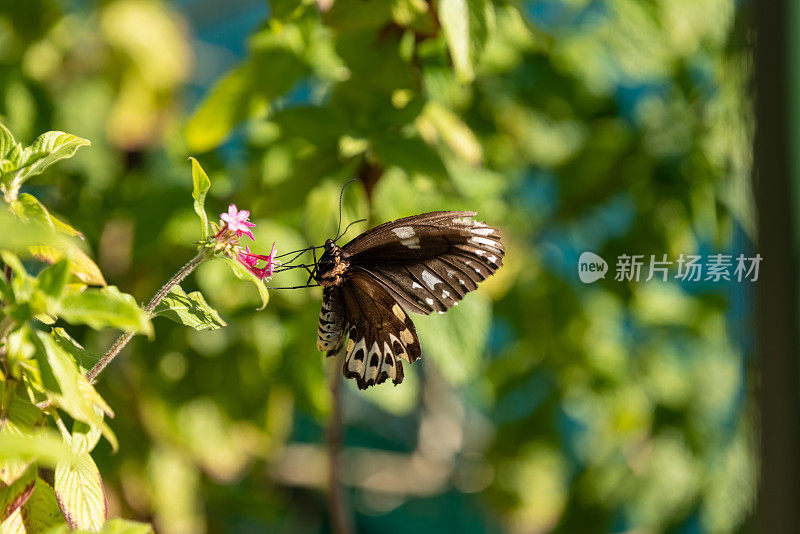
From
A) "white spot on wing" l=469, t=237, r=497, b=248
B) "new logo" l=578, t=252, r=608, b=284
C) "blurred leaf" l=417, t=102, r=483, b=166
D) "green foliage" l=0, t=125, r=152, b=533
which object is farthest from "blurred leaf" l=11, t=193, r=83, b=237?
"new logo" l=578, t=252, r=608, b=284

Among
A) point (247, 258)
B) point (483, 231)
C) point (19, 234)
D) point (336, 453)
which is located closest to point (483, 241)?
point (483, 231)

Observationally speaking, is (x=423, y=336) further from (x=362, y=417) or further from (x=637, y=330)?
(x=362, y=417)

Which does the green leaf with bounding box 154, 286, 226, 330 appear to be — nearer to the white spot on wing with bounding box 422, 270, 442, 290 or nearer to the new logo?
the white spot on wing with bounding box 422, 270, 442, 290

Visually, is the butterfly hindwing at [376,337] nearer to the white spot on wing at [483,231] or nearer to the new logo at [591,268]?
the white spot on wing at [483,231]

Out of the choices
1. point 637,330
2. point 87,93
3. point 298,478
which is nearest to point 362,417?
point 298,478

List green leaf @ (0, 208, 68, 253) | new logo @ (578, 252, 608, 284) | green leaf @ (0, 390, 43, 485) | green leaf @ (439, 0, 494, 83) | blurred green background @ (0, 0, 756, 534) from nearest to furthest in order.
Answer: green leaf @ (0, 208, 68, 253) → green leaf @ (0, 390, 43, 485) → green leaf @ (439, 0, 494, 83) → blurred green background @ (0, 0, 756, 534) → new logo @ (578, 252, 608, 284)
